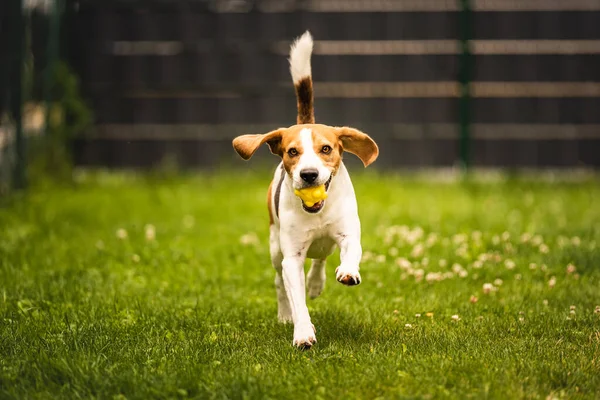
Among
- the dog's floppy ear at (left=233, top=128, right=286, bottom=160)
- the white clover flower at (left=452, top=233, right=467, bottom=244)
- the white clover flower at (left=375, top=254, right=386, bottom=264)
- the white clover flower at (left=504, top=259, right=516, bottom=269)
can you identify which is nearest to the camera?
the dog's floppy ear at (left=233, top=128, right=286, bottom=160)

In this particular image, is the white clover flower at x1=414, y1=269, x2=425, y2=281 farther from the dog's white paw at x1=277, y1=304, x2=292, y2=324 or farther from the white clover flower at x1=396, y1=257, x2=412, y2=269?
the dog's white paw at x1=277, y1=304, x2=292, y2=324

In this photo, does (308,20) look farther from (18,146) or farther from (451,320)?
(451,320)

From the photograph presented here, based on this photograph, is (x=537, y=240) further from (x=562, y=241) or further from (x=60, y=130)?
(x=60, y=130)

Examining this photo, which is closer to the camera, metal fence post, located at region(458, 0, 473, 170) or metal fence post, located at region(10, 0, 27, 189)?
metal fence post, located at region(10, 0, 27, 189)

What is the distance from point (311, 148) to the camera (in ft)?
15.5

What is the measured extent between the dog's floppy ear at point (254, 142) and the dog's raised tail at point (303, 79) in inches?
19.0

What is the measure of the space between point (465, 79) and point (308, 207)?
8.89 meters

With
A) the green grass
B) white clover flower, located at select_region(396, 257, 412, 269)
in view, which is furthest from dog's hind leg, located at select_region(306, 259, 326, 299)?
white clover flower, located at select_region(396, 257, 412, 269)

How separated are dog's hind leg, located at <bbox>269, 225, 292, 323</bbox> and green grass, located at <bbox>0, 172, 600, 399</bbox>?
12 cm

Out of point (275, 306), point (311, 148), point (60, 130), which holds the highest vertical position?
point (311, 148)

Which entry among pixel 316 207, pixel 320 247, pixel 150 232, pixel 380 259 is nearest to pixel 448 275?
pixel 380 259

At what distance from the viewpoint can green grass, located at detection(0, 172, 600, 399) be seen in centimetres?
404

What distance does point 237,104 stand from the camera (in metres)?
13.5

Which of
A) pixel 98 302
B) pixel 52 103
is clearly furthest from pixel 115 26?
Result: pixel 98 302
